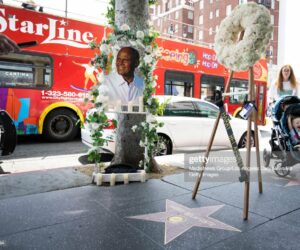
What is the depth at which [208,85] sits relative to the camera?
12.2m

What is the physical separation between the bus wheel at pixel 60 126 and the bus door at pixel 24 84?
42cm

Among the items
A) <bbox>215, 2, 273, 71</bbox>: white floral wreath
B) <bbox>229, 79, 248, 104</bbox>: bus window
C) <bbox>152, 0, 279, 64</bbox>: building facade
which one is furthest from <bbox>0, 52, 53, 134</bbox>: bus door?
<bbox>152, 0, 279, 64</bbox>: building facade

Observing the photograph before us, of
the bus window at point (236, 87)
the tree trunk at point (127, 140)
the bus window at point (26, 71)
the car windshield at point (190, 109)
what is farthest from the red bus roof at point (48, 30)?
the bus window at point (236, 87)

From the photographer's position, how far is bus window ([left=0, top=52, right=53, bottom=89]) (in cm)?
850

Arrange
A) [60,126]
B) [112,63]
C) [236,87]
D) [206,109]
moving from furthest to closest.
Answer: [236,87] → [60,126] → [206,109] → [112,63]

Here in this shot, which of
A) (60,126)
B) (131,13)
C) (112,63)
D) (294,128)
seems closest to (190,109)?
(294,128)

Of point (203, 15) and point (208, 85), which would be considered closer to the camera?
point (208, 85)

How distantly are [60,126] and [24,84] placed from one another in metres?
1.74

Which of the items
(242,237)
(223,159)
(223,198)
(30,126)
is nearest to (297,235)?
(242,237)

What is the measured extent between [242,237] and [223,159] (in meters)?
4.00

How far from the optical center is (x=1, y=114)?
8.96 feet

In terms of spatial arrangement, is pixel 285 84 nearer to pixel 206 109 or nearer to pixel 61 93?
pixel 206 109

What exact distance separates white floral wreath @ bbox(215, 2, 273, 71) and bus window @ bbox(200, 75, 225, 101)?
327 inches

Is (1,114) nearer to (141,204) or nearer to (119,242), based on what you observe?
(119,242)
